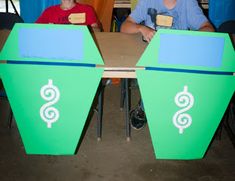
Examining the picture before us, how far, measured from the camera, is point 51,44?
4.90 ft

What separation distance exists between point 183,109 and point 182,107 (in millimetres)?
13

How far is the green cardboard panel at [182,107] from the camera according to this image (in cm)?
159

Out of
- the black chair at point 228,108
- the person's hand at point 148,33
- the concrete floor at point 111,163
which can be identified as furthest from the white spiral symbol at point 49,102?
the black chair at point 228,108

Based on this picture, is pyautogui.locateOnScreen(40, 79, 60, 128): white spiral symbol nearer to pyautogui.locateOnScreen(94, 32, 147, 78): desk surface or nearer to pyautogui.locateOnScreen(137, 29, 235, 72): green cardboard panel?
pyautogui.locateOnScreen(94, 32, 147, 78): desk surface

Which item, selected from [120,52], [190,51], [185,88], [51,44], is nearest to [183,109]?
[185,88]

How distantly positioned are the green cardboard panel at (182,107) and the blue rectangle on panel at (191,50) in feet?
0.24

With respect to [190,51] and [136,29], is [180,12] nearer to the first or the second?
[136,29]

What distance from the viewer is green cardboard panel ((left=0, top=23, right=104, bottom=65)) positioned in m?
1.45

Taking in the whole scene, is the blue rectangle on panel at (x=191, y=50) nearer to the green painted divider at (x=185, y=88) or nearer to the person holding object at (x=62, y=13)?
the green painted divider at (x=185, y=88)

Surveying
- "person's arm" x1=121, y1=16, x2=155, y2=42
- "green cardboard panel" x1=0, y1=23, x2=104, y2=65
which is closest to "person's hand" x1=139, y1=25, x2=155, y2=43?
"person's arm" x1=121, y1=16, x2=155, y2=42

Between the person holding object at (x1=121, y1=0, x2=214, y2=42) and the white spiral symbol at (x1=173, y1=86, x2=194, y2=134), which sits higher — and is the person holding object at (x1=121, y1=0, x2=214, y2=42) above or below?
above

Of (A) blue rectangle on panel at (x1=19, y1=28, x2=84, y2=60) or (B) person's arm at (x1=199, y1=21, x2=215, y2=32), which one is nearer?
(A) blue rectangle on panel at (x1=19, y1=28, x2=84, y2=60)

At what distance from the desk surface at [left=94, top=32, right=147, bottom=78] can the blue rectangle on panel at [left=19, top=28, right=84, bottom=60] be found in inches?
7.9

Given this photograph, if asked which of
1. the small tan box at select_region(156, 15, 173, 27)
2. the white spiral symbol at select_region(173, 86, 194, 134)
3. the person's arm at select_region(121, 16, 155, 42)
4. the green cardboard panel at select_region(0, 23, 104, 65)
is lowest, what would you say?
the white spiral symbol at select_region(173, 86, 194, 134)
